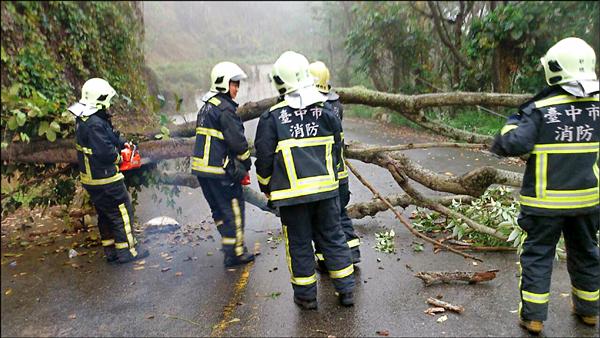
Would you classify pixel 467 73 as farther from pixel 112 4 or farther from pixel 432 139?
pixel 112 4

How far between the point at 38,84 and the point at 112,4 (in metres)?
3.75

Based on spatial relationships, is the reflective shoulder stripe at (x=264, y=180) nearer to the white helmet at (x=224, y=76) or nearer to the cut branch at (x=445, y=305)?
the white helmet at (x=224, y=76)

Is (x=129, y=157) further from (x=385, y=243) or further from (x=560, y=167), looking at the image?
(x=560, y=167)

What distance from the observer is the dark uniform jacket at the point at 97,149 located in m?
4.28

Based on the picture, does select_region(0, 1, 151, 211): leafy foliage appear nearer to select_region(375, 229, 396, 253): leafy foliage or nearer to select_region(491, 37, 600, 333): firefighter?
select_region(375, 229, 396, 253): leafy foliage

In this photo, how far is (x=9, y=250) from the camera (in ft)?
16.6

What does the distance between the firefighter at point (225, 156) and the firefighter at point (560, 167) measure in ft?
7.75

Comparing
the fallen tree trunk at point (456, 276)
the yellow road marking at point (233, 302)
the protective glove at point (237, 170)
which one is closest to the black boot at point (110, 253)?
the yellow road marking at point (233, 302)

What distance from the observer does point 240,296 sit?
3756mm

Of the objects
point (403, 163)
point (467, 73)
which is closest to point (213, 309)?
point (403, 163)

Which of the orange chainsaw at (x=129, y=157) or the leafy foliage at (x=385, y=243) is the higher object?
the orange chainsaw at (x=129, y=157)

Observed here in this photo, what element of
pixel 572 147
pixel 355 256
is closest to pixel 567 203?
pixel 572 147

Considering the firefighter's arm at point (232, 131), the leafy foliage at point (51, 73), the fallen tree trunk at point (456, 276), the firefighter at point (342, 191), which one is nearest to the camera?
the fallen tree trunk at point (456, 276)

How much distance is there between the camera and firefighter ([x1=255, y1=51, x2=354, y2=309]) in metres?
3.31
